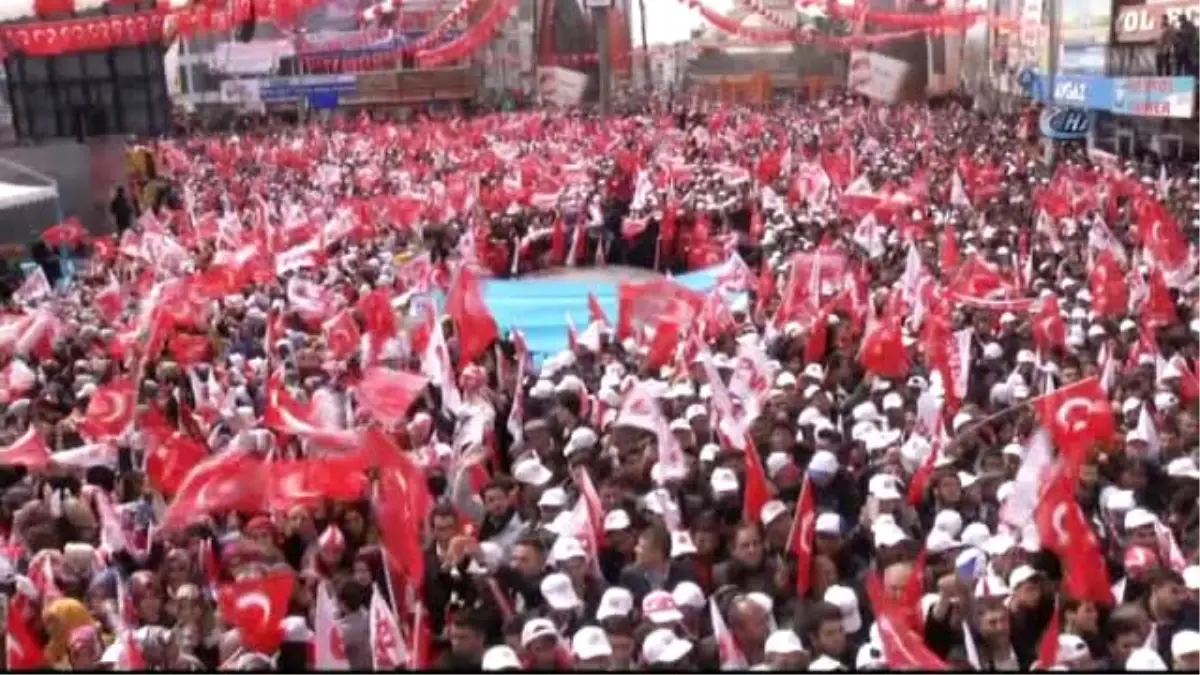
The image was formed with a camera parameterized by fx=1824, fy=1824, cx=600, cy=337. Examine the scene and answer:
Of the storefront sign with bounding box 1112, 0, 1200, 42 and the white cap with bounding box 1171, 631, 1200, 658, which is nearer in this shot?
the white cap with bounding box 1171, 631, 1200, 658

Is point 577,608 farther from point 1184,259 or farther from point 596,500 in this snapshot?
point 1184,259

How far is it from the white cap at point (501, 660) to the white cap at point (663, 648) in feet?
1.59

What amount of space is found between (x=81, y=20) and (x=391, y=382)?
17.6 meters

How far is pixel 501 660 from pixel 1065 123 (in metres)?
29.3

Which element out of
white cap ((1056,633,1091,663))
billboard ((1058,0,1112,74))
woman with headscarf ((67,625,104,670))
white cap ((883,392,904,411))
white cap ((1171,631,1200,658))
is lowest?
white cap ((883,392,904,411))

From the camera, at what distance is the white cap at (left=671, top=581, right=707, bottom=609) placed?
7332mm

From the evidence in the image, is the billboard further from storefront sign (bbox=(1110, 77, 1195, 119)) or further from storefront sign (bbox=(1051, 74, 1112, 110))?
storefront sign (bbox=(1110, 77, 1195, 119))

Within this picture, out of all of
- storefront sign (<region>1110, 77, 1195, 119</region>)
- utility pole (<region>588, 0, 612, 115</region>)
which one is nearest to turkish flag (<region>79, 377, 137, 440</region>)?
storefront sign (<region>1110, 77, 1195, 119</region>)

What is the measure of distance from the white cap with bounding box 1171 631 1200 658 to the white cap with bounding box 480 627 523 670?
2.30m

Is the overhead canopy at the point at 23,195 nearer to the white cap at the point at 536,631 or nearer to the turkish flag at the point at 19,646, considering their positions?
the turkish flag at the point at 19,646

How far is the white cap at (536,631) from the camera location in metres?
6.64

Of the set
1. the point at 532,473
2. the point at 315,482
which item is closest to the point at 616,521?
the point at 532,473

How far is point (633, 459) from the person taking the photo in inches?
396

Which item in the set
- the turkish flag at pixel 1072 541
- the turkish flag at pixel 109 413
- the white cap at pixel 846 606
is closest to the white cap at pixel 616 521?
the white cap at pixel 846 606
